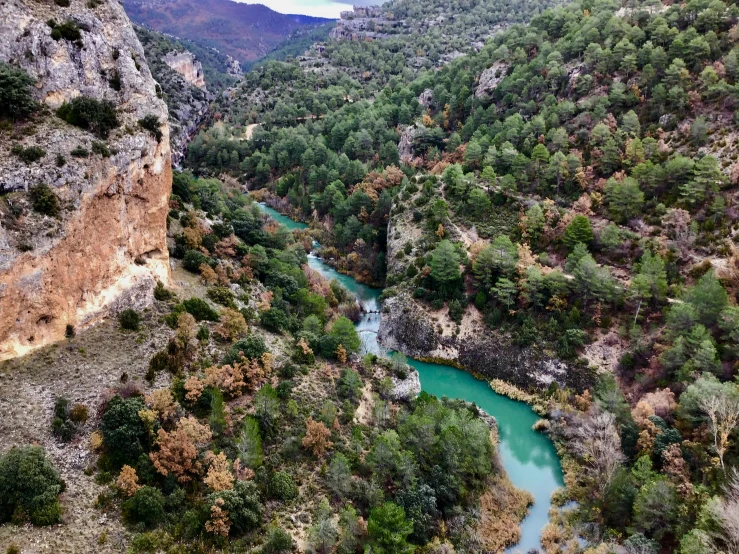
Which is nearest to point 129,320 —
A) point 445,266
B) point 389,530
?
point 389,530

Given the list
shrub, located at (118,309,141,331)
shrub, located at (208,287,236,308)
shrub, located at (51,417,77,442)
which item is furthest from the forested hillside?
shrub, located at (118,309,141,331)

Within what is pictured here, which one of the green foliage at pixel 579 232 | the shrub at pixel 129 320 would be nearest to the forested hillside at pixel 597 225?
→ the green foliage at pixel 579 232

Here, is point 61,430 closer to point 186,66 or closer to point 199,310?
point 199,310

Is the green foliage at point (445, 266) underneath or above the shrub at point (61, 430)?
above

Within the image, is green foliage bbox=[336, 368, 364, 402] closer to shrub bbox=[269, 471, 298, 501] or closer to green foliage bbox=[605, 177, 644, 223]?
shrub bbox=[269, 471, 298, 501]

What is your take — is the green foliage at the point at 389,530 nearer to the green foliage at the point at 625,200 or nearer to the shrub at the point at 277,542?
the shrub at the point at 277,542

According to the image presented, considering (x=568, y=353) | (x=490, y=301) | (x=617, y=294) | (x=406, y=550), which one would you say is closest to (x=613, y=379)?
(x=568, y=353)
